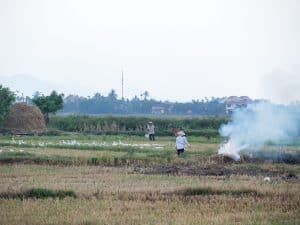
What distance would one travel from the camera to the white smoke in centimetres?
2586

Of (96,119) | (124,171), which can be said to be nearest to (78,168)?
(124,171)

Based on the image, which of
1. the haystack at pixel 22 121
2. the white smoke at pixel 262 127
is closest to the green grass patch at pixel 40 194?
the white smoke at pixel 262 127

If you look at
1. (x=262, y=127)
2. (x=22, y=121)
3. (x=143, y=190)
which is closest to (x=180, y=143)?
(x=262, y=127)

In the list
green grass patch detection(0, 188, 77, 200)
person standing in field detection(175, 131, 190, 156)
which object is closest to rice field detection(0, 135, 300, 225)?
green grass patch detection(0, 188, 77, 200)

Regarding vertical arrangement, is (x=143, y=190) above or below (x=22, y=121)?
below

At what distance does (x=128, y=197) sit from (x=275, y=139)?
44.5 feet

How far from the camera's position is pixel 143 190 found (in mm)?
15609

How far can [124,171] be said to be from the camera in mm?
21016

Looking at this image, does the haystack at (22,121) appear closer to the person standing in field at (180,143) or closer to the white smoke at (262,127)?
the person standing in field at (180,143)

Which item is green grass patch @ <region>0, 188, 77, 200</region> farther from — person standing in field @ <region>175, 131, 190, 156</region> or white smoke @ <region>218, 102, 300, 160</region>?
white smoke @ <region>218, 102, 300, 160</region>

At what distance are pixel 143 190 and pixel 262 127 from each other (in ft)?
38.5

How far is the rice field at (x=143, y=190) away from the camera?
1227 cm

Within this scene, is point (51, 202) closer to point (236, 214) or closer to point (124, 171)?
point (236, 214)

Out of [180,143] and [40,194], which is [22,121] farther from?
[40,194]
